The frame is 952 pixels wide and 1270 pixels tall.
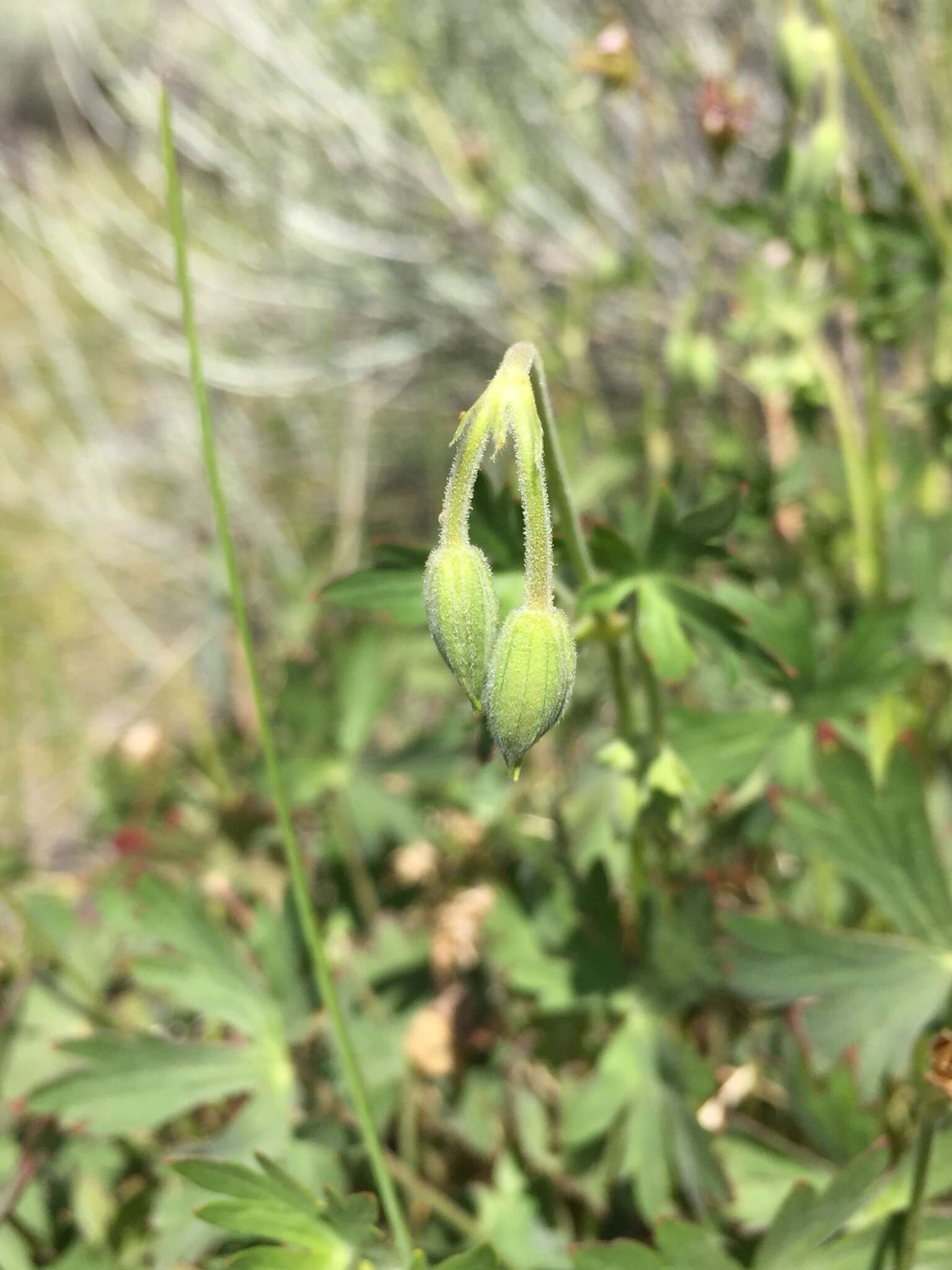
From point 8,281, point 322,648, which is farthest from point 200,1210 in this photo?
point 8,281

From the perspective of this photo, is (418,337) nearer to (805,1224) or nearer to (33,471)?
(33,471)

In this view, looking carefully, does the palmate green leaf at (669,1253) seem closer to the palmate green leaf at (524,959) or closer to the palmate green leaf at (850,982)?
the palmate green leaf at (850,982)

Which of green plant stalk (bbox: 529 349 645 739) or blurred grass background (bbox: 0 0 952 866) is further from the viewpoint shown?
blurred grass background (bbox: 0 0 952 866)

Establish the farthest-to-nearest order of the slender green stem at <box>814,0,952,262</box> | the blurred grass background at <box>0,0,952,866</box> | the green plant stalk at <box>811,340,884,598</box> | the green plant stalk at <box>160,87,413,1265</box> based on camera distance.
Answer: the blurred grass background at <box>0,0,952,866</box> → the green plant stalk at <box>811,340,884,598</box> → the slender green stem at <box>814,0,952,262</box> → the green plant stalk at <box>160,87,413,1265</box>

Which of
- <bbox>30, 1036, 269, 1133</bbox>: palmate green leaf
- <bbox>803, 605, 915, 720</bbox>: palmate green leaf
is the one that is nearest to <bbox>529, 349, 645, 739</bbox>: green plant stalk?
<bbox>803, 605, 915, 720</bbox>: palmate green leaf

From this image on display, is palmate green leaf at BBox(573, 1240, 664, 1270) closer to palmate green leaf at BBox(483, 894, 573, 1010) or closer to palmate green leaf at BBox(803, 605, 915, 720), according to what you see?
palmate green leaf at BBox(483, 894, 573, 1010)

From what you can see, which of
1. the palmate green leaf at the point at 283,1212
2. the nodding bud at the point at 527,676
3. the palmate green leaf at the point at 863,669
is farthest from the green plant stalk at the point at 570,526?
the palmate green leaf at the point at 283,1212
